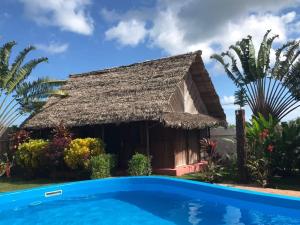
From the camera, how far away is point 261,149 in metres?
12.4

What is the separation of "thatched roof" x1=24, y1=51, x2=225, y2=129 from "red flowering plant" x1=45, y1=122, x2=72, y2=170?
2.45 ft

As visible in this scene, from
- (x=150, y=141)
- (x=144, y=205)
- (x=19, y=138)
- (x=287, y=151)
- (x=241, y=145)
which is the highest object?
(x=19, y=138)

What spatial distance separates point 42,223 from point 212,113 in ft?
45.3

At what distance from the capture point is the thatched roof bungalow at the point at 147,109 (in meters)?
15.9

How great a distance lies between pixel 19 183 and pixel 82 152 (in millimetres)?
2722

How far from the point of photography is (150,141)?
671 inches

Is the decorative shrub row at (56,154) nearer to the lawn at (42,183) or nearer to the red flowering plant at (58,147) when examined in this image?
the red flowering plant at (58,147)

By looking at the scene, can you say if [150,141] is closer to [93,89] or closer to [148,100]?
→ [148,100]

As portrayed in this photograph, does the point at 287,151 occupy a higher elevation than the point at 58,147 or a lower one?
lower

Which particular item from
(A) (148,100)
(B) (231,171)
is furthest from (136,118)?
(B) (231,171)

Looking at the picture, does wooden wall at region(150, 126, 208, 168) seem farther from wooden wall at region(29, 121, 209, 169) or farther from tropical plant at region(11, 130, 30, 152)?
tropical plant at region(11, 130, 30, 152)

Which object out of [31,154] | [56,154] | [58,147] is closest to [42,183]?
[56,154]

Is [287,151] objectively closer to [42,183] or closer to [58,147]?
[58,147]

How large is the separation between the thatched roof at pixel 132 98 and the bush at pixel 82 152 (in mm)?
1112
